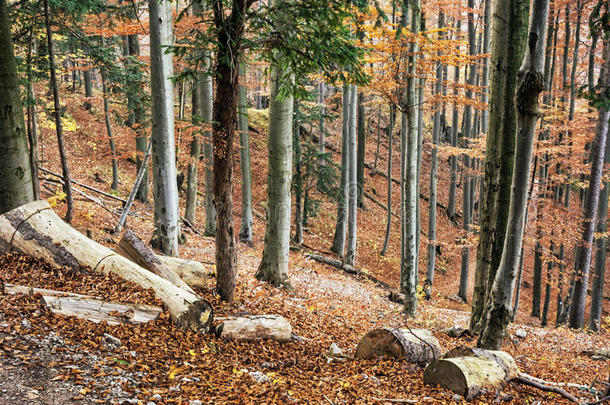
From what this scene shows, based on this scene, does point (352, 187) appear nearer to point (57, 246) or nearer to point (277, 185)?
point (277, 185)

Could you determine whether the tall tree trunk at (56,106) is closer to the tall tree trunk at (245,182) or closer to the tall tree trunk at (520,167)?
the tall tree trunk at (245,182)

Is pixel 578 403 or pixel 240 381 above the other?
pixel 240 381

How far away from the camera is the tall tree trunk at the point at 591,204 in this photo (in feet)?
36.1

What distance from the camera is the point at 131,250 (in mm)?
5797

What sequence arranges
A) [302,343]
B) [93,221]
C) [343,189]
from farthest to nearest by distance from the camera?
1. [343,189]
2. [93,221]
3. [302,343]

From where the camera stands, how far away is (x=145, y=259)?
18.6ft

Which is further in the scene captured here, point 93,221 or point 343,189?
point 343,189

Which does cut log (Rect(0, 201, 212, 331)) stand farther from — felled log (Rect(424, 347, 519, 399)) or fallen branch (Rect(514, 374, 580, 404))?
fallen branch (Rect(514, 374, 580, 404))

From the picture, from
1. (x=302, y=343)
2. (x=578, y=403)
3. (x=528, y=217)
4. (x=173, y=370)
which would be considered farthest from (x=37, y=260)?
(x=528, y=217)

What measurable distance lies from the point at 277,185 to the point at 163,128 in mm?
2492

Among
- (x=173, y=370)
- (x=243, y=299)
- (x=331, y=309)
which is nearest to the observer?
(x=173, y=370)

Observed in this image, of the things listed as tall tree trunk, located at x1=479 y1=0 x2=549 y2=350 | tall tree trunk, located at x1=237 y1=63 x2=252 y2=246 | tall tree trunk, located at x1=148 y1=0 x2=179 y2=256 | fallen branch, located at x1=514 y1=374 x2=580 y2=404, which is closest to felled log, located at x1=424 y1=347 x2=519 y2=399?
fallen branch, located at x1=514 y1=374 x2=580 y2=404

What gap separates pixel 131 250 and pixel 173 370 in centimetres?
269

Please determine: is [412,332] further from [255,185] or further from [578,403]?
[255,185]
